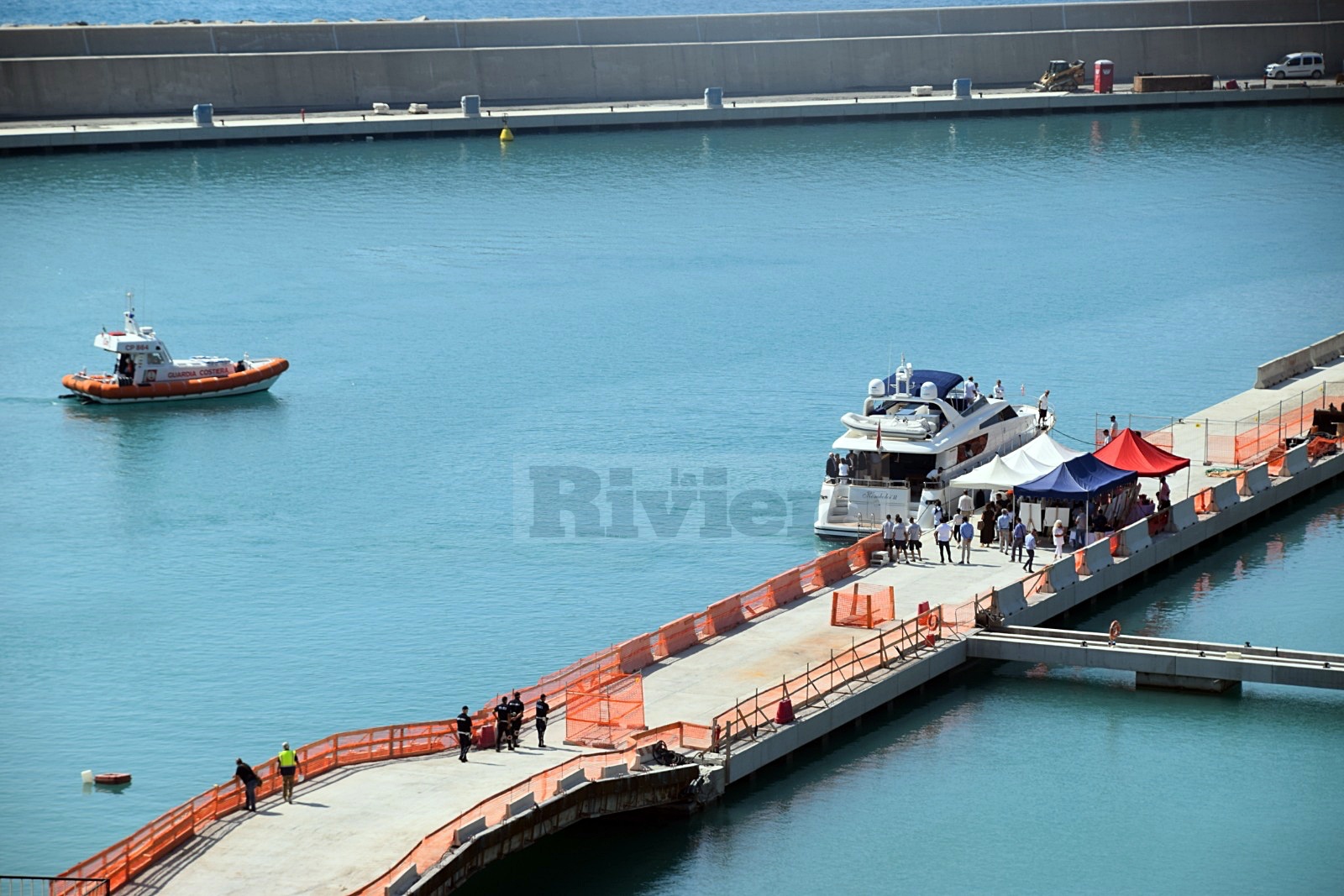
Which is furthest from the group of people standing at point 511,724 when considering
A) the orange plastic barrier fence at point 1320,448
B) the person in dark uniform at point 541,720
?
the orange plastic barrier fence at point 1320,448

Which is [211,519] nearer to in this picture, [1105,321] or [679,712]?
[679,712]

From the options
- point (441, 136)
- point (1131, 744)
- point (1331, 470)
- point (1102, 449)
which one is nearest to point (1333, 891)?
point (1131, 744)

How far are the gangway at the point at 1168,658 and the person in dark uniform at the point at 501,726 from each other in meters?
12.7

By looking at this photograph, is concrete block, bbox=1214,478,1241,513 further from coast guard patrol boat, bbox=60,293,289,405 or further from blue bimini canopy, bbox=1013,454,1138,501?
coast guard patrol boat, bbox=60,293,289,405

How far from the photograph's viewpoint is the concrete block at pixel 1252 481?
5862cm

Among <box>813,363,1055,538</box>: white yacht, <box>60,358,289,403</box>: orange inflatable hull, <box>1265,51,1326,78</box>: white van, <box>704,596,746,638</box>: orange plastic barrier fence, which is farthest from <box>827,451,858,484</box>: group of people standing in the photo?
<box>1265,51,1326,78</box>: white van

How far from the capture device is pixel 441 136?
456 feet

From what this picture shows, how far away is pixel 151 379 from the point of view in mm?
79688

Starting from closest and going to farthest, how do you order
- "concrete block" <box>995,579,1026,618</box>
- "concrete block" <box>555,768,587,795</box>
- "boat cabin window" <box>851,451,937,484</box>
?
"concrete block" <box>555,768,587,795</box>
"concrete block" <box>995,579,1026,618</box>
"boat cabin window" <box>851,451,937,484</box>

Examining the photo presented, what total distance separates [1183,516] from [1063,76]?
98013 mm

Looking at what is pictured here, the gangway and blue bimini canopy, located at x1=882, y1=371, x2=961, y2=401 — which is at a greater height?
blue bimini canopy, located at x1=882, y1=371, x2=961, y2=401

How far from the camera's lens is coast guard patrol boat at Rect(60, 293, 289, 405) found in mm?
79438

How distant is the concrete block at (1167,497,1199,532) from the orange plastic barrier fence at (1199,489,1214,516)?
2.35 ft

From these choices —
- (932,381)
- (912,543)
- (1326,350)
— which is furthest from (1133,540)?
(1326,350)
